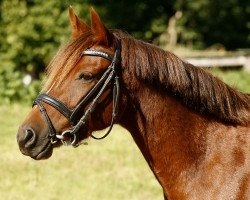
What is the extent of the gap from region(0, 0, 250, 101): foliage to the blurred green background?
3 centimetres

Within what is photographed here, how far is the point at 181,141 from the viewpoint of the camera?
3.34 meters

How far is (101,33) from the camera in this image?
10.4 ft

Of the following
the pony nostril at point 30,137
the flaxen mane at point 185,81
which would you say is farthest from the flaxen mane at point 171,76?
the pony nostril at point 30,137

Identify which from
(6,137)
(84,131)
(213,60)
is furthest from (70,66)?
(213,60)

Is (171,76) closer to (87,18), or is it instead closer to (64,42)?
(64,42)

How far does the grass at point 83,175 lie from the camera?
644 centimetres

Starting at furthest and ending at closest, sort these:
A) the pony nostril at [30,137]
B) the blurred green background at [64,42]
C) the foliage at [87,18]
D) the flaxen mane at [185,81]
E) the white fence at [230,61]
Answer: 1. the white fence at [230,61]
2. the foliage at [87,18]
3. the blurred green background at [64,42]
4. the flaxen mane at [185,81]
5. the pony nostril at [30,137]

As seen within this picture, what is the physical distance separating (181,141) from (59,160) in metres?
4.83

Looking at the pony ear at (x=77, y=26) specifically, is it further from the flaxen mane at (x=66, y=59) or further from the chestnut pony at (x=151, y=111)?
the flaxen mane at (x=66, y=59)

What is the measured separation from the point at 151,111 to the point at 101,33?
566mm

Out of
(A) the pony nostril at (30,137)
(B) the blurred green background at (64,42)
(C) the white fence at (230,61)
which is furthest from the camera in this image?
(C) the white fence at (230,61)

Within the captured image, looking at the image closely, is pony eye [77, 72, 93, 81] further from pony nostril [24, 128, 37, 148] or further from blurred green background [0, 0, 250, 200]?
blurred green background [0, 0, 250, 200]

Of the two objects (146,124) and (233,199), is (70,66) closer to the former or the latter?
(146,124)

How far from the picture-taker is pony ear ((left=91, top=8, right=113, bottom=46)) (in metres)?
3.15
